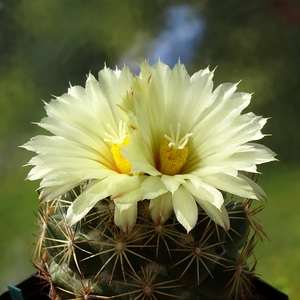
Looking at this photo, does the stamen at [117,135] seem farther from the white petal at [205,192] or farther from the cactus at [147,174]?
the white petal at [205,192]

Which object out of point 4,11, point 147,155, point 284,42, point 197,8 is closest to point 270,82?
point 284,42

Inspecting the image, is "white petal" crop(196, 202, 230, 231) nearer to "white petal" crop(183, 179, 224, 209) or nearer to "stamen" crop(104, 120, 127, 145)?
"white petal" crop(183, 179, 224, 209)

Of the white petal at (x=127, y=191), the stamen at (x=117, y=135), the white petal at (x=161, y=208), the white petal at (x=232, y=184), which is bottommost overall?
the white petal at (x=232, y=184)

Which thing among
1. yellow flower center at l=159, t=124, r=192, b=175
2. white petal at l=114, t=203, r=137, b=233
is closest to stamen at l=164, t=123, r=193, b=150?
yellow flower center at l=159, t=124, r=192, b=175

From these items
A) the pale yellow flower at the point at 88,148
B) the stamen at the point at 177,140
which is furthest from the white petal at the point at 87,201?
the stamen at the point at 177,140

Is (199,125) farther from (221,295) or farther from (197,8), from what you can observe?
(197,8)

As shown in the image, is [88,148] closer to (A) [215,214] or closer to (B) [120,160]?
(B) [120,160]

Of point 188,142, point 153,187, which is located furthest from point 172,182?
point 188,142
